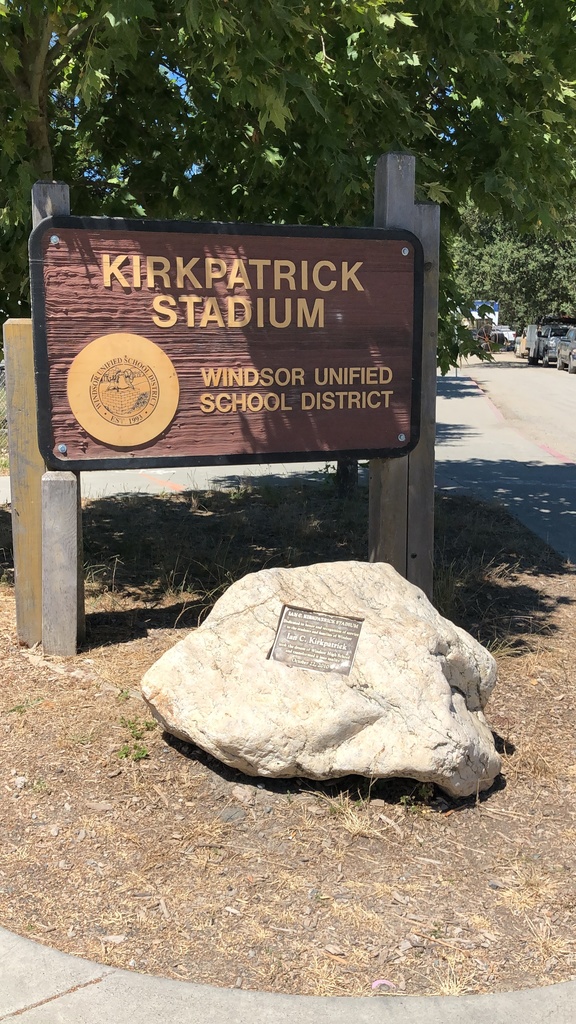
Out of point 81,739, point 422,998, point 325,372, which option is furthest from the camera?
point 325,372

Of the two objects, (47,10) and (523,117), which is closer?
(47,10)

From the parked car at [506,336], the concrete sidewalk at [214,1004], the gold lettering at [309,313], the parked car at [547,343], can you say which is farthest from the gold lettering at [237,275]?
the parked car at [506,336]

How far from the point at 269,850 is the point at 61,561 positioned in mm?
2023

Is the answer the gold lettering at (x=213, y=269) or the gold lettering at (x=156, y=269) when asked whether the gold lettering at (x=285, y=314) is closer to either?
the gold lettering at (x=213, y=269)

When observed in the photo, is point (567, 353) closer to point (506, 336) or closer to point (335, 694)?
point (506, 336)

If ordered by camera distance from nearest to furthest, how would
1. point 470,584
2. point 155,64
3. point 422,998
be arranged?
point 422,998 → point 470,584 → point 155,64

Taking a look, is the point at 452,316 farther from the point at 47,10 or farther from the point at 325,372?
the point at 47,10

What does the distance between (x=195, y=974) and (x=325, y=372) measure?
117 inches

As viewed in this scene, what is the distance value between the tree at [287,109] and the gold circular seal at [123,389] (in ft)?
3.92

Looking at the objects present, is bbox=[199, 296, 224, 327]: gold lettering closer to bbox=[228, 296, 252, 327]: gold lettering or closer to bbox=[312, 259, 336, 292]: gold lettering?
bbox=[228, 296, 252, 327]: gold lettering

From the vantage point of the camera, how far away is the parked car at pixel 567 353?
33406 mm

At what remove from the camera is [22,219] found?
5.21 m

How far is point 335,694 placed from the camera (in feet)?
11.1

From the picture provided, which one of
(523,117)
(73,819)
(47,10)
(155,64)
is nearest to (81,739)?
(73,819)
